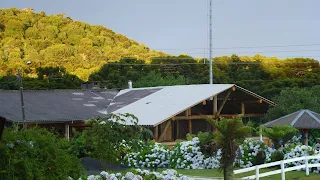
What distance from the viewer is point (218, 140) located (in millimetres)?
19031

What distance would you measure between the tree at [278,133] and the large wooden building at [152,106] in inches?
339

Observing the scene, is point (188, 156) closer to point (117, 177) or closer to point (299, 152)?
point (299, 152)

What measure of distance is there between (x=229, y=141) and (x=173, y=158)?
8.36 meters

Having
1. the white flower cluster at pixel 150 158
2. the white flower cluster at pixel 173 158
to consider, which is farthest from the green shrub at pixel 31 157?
the white flower cluster at pixel 150 158

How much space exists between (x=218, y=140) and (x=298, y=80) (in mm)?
46375

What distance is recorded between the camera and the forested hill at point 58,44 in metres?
74.9

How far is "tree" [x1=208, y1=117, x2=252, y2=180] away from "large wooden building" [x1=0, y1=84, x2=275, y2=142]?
46.7 ft

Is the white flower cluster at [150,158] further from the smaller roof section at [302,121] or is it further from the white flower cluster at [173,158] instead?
the smaller roof section at [302,121]

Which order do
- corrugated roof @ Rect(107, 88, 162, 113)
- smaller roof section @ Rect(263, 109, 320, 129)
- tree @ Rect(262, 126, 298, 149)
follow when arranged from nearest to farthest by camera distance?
tree @ Rect(262, 126, 298, 149)
smaller roof section @ Rect(263, 109, 320, 129)
corrugated roof @ Rect(107, 88, 162, 113)

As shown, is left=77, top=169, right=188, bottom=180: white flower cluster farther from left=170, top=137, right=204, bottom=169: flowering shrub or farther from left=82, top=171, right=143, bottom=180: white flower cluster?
left=170, top=137, right=204, bottom=169: flowering shrub

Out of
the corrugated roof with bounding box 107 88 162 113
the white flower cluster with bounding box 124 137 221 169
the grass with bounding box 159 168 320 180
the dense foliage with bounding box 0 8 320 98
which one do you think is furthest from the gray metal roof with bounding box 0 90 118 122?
the dense foliage with bounding box 0 8 320 98

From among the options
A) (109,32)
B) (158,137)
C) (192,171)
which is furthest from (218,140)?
(109,32)

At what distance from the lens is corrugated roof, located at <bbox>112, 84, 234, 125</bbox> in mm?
34969

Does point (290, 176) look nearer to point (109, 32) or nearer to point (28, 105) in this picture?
point (28, 105)
